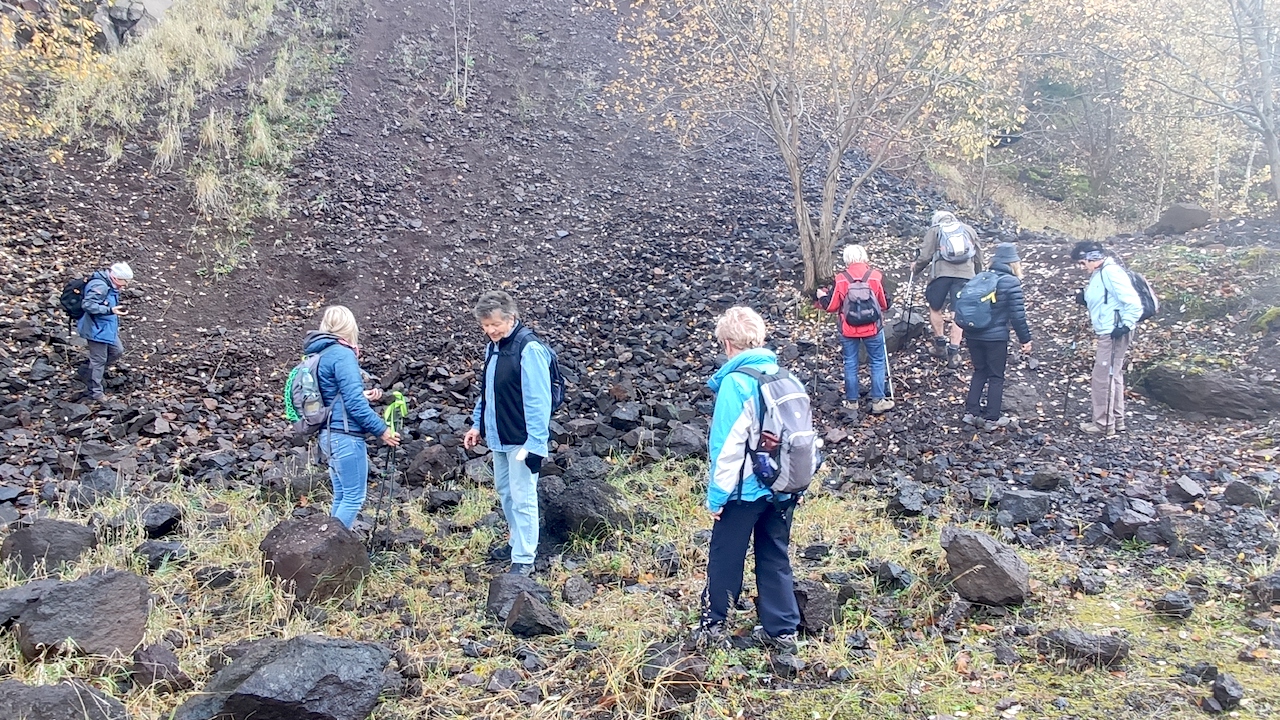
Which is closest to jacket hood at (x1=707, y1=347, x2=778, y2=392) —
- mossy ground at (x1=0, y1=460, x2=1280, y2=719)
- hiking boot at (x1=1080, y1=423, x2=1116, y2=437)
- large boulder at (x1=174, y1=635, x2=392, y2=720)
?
mossy ground at (x1=0, y1=460, x2=1280, y2=719)

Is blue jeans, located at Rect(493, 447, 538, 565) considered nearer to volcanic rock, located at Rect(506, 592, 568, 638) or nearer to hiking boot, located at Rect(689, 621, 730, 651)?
volcanic rock, located at Rect(506, 592, 568, 638)

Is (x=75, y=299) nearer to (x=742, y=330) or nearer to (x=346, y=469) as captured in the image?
(x=346, y=469)

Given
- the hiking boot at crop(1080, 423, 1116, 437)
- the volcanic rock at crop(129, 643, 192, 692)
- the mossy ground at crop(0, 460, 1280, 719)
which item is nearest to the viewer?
the mossy ground at crop(0, 460, 1280, 719)

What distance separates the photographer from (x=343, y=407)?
4949mm

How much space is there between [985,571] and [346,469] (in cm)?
396

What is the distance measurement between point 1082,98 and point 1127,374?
17.0m

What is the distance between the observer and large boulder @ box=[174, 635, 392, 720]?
3.09 meters

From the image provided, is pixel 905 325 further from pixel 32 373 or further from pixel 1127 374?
pixel 32 373

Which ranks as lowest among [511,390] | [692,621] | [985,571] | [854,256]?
[692,621]

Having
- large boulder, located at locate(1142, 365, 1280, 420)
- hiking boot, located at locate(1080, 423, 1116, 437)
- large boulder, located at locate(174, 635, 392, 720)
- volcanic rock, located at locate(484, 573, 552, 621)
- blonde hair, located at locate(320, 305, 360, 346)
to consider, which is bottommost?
volcanic rock, located at locate(484, 573, 552, 621)

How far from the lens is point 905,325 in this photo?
28.9 feet

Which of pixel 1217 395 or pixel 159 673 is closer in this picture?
pixel 159 673

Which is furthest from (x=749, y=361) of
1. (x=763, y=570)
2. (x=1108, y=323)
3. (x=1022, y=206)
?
(x=1022, y=206)

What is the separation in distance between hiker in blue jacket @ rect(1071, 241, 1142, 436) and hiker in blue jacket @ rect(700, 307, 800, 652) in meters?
4.29
